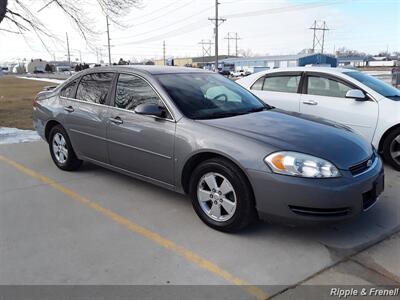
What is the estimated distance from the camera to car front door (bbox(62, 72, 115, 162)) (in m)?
4.94

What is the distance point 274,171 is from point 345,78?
3.69m

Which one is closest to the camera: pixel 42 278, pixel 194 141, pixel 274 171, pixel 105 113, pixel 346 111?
pixel 42 278

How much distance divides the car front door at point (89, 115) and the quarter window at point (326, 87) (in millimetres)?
3491

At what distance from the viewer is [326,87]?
6.59m

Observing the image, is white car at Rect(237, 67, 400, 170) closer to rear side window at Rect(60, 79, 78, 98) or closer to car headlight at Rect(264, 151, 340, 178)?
car headlight at Rect(264, 151, 340, 178)

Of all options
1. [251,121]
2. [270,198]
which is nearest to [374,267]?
[270,198]

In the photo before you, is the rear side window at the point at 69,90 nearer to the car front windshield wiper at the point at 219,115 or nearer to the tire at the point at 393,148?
the car front windshield wiper at the point at 219,115

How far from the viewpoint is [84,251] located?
134 inches

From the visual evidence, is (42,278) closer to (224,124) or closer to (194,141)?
(194,141)

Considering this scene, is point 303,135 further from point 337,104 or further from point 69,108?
point 69,108

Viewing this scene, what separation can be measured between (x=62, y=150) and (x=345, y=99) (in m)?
4.43

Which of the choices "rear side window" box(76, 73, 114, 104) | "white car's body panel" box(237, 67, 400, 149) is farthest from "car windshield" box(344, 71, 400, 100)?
"rear side window" box(76, 73, 114, 104)

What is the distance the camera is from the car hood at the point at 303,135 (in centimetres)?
350

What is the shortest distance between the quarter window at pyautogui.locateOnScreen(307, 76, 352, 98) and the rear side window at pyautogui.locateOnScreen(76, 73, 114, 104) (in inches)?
138
